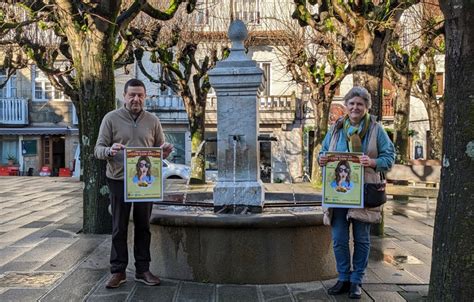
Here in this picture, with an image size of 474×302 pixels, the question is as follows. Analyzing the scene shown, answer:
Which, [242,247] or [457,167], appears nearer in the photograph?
[457,167]

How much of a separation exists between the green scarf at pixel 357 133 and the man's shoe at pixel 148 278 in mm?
2298

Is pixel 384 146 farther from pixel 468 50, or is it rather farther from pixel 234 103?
pixel 234 103

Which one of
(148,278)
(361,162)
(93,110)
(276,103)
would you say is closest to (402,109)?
(276,103)

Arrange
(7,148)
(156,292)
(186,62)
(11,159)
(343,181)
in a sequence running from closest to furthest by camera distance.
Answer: (343,181) < (156,292) < (186,62) < (11,159) < (7,148)

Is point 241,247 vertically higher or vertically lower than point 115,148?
lower

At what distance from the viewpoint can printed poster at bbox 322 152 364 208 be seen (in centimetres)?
454

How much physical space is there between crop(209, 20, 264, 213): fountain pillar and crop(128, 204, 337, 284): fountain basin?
918mm

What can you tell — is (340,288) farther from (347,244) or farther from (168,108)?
(168,108)

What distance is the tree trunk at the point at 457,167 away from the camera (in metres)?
3.51

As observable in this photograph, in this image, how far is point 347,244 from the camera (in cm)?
475

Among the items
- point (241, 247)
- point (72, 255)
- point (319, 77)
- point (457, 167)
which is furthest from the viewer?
point (319, 77)

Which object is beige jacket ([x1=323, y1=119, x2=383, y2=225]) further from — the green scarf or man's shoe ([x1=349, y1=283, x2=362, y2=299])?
man's shoe ([x1=349, y1=283, x2=362, y2=299])

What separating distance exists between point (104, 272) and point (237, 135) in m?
2.18

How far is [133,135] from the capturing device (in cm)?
496
